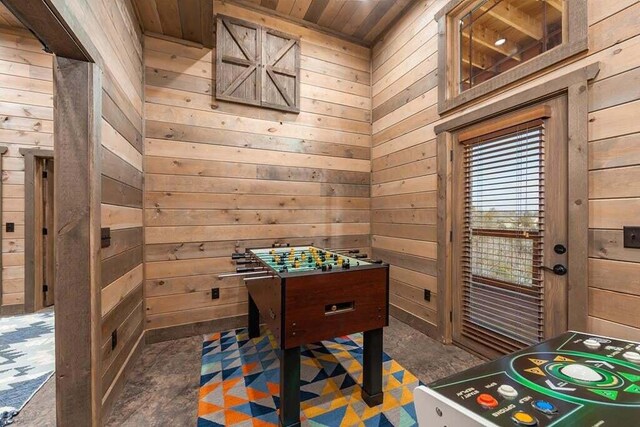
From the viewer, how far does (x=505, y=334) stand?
7.24 ft

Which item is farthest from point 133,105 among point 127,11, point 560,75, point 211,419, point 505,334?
point 505,334

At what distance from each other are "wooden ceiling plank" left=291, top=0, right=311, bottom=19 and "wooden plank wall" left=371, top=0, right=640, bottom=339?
3.34ft

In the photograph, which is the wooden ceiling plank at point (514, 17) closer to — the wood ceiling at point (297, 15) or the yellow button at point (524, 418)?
the wood ceiling at point (297, 15)

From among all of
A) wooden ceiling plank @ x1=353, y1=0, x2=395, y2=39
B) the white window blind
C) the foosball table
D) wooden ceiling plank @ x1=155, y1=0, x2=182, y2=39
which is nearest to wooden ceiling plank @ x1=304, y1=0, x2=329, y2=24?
wooden ceiling plank @ x1=353, y1=0, x2=395, y2=39

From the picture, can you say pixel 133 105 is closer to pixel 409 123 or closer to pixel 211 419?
pixel 211 419

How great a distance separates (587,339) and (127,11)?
11.2 feet

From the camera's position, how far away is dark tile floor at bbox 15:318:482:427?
Result: 173 centimetres

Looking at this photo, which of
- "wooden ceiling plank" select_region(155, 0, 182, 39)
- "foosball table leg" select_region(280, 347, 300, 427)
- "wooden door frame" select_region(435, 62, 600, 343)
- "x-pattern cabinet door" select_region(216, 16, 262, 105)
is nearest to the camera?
"foosball table leg" select_region(280, 347, 300, 427)

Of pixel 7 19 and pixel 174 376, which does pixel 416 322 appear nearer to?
pixel 174 376

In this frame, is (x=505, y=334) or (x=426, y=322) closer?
(x=505, y=334)

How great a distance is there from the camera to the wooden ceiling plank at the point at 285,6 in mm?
3030

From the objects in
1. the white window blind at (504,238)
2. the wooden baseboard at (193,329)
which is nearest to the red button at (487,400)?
the white window blind at (504,238)

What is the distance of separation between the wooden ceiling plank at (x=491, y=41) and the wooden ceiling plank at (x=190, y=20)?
2.39 metres

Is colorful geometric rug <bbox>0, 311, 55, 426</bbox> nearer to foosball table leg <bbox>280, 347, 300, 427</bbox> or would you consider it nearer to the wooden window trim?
foosball table leg <bbox>280, 347, 300, 427</bbox>
